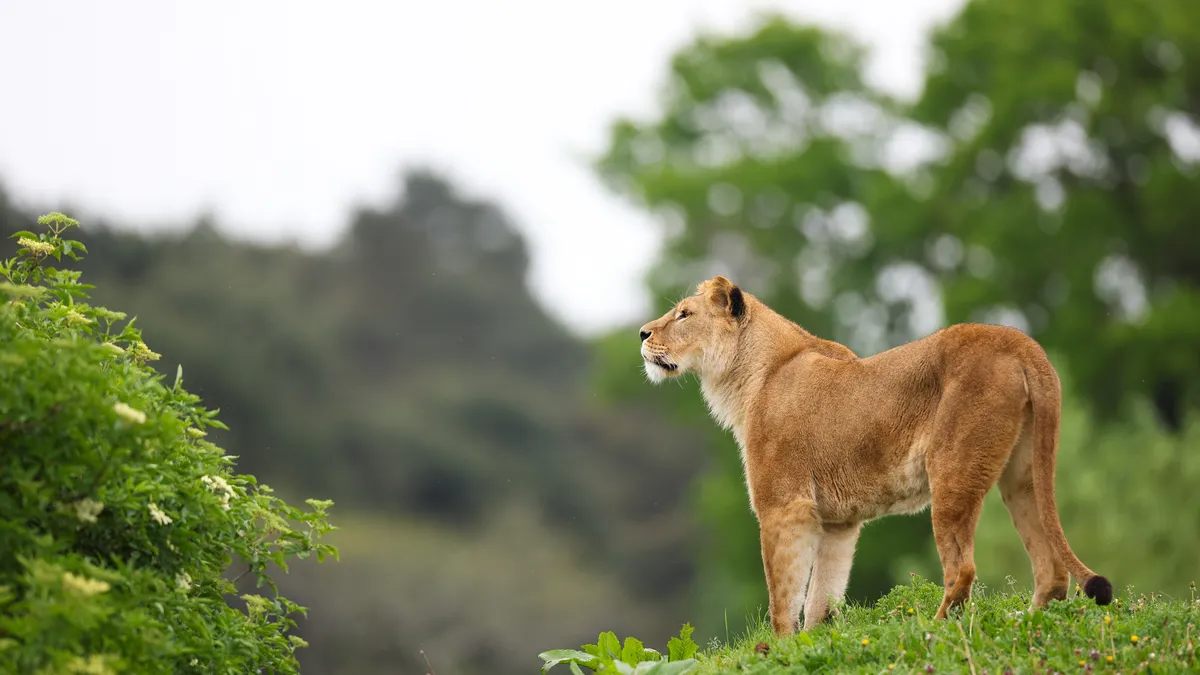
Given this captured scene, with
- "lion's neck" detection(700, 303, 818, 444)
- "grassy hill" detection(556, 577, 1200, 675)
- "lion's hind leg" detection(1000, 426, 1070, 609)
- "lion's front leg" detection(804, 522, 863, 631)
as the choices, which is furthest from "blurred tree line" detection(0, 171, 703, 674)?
"lion's hind leg" detection(1000, 426, 1070, 609)

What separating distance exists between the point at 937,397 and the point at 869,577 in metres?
22.7

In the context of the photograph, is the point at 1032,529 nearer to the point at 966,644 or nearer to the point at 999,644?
the point at 999,644

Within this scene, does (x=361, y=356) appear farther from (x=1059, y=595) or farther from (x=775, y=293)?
(x=1059, y=595)

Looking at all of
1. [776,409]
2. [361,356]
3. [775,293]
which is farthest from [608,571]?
[776,409]

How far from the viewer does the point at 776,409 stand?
1002 centimetres

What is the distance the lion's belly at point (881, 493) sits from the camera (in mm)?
9180

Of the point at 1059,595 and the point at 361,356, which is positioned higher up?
the point at 361,356

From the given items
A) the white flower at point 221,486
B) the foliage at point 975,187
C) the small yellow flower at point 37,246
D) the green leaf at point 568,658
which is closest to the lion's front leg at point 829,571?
the green leaf at point 568,658

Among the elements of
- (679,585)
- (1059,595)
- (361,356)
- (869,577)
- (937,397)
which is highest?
(361,356)

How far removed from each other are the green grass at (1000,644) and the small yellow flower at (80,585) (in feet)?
12.6

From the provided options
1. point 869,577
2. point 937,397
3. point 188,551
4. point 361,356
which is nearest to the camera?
point 188,551

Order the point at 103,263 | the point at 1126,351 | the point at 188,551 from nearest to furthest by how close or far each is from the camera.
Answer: the point at 188,551, the point at 1126,351, the point at 103,263

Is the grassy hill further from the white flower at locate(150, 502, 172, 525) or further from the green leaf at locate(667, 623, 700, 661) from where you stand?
the white flower at locate(150, 502, 172, 525)

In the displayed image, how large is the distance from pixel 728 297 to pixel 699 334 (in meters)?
0.36
